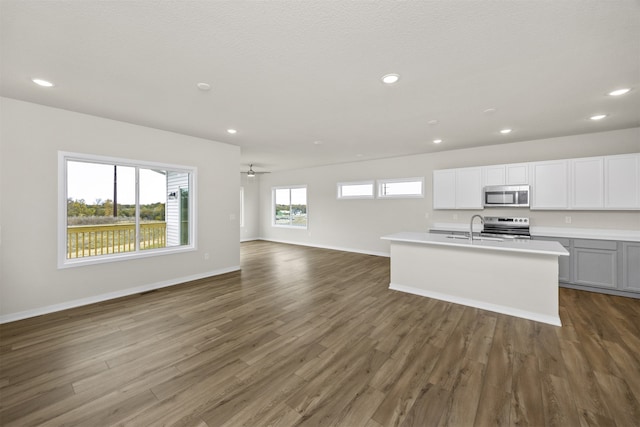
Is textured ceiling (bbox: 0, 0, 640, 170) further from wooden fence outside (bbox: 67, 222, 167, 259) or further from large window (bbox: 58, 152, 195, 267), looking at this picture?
wooden fence outside (bbox: 67, 222, 167, 259)

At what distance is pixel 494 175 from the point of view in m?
5.02

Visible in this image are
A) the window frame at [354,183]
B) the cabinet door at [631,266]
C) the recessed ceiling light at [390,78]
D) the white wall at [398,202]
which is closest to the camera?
the recessed ceiling light at [390,78]

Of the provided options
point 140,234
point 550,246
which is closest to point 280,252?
point 140,234

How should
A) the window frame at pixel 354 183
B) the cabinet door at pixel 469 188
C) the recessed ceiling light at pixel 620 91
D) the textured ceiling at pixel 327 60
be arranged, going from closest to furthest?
the textured ceiling at pixel 327 60 < the recessed ceiling light at pixel 620 91 < the cabinet door at pixel 469 188 < the window frame at pixel 354 183

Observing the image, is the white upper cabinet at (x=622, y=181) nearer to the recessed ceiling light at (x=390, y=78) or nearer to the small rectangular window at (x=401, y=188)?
the small rectangular window at (x=401, y=188)

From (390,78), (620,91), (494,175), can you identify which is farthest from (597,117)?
(390,78)

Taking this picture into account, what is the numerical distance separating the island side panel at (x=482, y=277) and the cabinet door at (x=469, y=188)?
2.12m

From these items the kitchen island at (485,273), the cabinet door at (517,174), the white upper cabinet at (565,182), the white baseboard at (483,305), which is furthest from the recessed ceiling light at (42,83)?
the cabinet door at (517,174)

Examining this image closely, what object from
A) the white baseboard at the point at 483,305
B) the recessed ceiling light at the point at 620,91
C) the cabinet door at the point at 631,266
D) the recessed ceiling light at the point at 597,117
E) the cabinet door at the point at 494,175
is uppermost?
the recessed ceiling light at the point at 597,117

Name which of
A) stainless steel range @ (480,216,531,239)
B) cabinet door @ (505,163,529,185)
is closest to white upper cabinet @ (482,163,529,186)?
cabinet door @ (505,163,529,185)

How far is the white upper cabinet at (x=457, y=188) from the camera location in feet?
17.1

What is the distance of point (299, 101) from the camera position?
312cm

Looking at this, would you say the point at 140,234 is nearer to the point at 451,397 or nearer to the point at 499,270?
the point at 451,397

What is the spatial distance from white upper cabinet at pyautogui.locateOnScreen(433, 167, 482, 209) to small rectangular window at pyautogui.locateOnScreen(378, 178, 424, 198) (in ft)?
1.87
